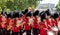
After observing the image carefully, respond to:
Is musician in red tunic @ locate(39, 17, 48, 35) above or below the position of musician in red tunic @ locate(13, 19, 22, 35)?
above

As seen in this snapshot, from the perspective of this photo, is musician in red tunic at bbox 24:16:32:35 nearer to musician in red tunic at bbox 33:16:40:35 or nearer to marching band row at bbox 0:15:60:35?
marching band row at bbox 0:15:60:35

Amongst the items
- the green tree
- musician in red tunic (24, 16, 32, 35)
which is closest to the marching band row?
musician in red tunic (24, 16, 32, 35)

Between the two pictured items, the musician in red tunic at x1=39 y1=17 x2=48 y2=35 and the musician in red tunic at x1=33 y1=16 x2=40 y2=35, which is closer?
the musician in red tunic at x1=39 y1=17 x2=48 y2=35

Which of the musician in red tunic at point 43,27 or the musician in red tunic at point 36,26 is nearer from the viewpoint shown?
the musician in red tunic at point 43,27

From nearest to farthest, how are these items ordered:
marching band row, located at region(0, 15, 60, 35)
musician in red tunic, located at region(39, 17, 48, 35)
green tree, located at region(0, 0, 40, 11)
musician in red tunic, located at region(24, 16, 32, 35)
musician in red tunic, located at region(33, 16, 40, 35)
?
musician in red tunic, located at region(39, 17, 48, 35) → marching band row, located at region(0, 15, 60, 35) → musician in red tunic, located at region(33, 16, 40, 35) → musician in red tunic, located at region(24, 16, 32, 35) → green tree, located at region(0, 0, 40, 11)

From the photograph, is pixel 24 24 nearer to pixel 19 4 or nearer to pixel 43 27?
pixel 43 27

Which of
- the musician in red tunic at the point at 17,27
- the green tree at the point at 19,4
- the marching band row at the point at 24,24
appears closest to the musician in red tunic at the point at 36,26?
the marching band row at the point at 24,24

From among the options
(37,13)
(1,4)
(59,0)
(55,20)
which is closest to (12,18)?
(37,13)

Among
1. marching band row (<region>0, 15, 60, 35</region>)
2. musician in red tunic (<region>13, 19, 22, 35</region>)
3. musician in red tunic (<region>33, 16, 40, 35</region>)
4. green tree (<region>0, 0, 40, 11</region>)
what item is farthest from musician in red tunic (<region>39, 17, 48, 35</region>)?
green tree (<region>0, 0, 40, 11</region>)

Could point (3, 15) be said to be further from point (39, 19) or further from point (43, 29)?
point (43, 29)

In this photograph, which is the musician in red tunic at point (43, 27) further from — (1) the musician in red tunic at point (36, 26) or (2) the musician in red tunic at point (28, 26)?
(2) the musician in red tunic at point (28, 26)

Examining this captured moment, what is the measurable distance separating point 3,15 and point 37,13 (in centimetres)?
110

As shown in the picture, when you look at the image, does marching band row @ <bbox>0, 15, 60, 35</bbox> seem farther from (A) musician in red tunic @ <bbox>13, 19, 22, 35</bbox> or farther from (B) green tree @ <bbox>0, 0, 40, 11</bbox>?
(B) green tree @ <bbox>0, 0, 40, 11</bbox>

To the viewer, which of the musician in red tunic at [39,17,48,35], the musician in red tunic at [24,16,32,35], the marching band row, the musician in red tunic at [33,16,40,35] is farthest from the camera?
the musician in red tunic at [24,16,32,35]
